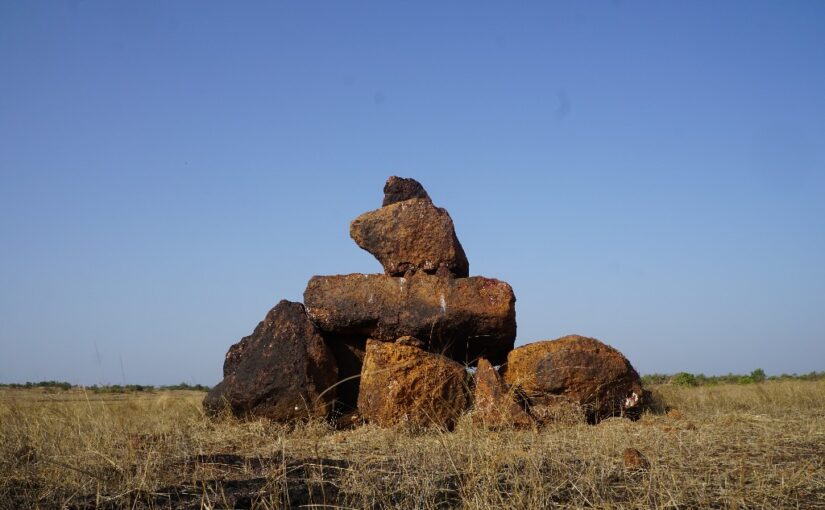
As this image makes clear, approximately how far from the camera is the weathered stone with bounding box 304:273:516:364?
8.53m

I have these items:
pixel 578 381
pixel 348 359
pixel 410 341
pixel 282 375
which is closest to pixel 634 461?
pixel 578 381

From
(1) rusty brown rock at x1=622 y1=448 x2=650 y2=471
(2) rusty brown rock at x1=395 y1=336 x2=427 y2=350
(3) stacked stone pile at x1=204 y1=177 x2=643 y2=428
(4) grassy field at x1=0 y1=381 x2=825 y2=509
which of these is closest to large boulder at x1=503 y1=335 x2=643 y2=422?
A: (3) stacked stone pile at x1=204 y1=177 x2=643 y2=428

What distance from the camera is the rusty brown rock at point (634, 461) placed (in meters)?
5.05

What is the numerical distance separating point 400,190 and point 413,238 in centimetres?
84

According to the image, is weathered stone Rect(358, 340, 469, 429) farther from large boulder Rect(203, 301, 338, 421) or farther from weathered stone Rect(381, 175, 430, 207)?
weathered stone Rect(381, 175, 430, 207)

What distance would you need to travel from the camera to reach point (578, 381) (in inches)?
326

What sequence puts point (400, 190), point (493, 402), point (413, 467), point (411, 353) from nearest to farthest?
point (413, 467) → point (493, 402) → point (411, 353) → point (400, 190)

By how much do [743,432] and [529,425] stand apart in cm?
202

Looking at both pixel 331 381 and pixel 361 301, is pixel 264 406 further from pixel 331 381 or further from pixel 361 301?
pixel 361 301

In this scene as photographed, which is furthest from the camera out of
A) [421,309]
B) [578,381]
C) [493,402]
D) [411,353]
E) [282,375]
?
[421,309]

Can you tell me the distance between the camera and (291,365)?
845 centimetres

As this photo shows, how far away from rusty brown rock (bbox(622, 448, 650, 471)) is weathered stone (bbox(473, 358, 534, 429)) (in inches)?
81.1

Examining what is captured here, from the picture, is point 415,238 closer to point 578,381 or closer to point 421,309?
point 421,309

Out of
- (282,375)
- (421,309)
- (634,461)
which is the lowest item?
(634,461)
